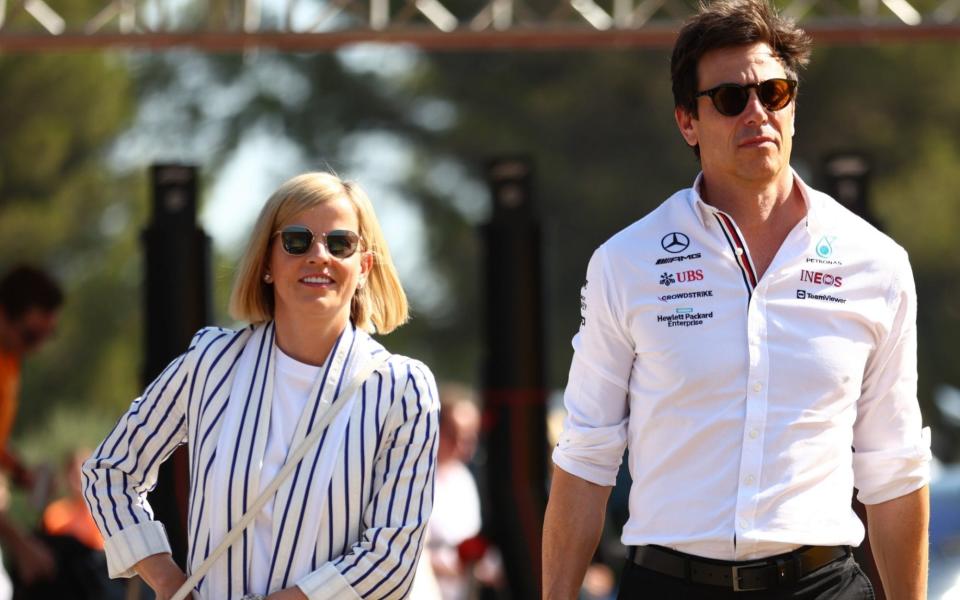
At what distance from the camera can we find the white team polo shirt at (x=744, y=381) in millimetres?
3439

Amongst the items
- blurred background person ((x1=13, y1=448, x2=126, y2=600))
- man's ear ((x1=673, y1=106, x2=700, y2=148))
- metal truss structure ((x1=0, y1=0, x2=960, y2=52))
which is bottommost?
blurred background person ((x1=13, y1=448, x2=126, y2=600))

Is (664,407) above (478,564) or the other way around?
above

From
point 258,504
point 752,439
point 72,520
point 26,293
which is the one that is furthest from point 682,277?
point 72,520

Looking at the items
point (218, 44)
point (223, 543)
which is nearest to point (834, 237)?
point (223, 543)

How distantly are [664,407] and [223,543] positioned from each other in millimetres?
936

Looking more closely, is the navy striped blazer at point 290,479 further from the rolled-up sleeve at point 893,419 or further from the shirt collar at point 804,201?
the rolled-up sleeve at point 893,419

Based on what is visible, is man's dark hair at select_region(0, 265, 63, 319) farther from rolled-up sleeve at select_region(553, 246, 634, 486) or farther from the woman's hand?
rolled-up sleeve at select_region(553, 246, 634, 486)

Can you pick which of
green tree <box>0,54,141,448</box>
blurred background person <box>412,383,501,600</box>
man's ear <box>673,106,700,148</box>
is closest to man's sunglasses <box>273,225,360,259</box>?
man's ear <box>673,106,700,148</box>

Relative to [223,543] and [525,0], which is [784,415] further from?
[525,0]

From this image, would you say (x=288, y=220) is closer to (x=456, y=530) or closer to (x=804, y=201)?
(x=804, y=201)

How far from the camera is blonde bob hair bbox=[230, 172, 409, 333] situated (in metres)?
3.80

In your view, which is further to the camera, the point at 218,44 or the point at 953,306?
the point at 953,306

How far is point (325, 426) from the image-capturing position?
3623 mm

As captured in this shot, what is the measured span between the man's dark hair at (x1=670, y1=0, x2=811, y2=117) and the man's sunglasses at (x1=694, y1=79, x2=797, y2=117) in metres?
0.08
